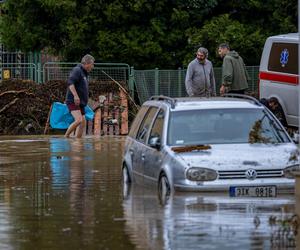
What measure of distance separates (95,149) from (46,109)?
889cm

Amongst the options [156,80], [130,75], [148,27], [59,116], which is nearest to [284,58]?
[59,116]

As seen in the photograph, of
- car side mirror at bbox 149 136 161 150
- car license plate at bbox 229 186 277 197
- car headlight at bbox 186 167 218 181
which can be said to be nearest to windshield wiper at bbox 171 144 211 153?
car side mirror at bbox 149 136 161 150

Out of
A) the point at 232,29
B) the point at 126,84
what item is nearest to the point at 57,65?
the point at 126,84

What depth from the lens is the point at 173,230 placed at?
10.5 metres

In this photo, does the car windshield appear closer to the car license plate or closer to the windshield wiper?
the windshield wiper

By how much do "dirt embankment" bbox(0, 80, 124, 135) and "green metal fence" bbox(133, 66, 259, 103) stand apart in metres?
1.99

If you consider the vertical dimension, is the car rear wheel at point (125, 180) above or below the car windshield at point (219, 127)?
below

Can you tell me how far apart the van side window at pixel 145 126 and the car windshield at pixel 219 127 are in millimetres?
578

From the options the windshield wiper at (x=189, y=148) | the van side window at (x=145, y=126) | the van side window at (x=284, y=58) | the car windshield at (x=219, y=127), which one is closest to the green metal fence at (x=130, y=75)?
the van side window at (x=284, y=58)

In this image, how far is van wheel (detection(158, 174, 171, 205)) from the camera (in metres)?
13.2

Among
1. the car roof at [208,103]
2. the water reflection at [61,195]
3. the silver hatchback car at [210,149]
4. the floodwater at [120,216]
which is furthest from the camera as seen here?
the car roof at [208,103]

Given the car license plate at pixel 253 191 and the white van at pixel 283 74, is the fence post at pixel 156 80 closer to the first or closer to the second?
the white van at pixel 283 74

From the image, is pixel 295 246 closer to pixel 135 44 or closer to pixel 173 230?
pixel 173 230

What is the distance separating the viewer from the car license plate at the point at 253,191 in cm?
1302
